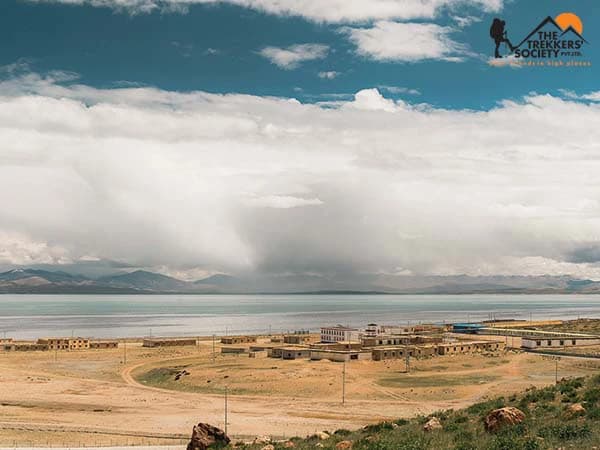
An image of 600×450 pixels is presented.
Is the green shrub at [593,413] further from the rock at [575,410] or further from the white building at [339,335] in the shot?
the white building at [339,335]

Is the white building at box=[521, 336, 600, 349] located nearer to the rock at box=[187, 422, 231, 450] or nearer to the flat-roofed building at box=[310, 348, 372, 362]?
the flat-roofed building at box=[310, 348, 372, 362]

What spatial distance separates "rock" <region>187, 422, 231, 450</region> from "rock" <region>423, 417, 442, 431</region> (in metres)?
11.3

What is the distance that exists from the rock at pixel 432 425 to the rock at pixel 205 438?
11341 millimetres

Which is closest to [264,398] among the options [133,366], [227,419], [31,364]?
[227,419]

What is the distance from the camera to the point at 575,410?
2994cm

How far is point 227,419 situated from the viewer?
60469mm

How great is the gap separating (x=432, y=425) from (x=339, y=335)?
3859 inches

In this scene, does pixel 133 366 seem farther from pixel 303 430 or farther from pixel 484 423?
pixel 484 423

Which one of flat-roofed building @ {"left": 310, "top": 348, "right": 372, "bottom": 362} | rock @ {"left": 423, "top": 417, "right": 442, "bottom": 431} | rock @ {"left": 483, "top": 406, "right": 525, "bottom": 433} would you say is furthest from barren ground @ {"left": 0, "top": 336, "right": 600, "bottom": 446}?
rock @ {"left": 483, "top": 406, "right": 525, "bottom": 433}

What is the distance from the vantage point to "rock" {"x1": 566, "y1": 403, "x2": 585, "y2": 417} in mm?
29703

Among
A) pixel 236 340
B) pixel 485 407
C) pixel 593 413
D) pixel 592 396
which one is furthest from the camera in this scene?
pixel 236 340

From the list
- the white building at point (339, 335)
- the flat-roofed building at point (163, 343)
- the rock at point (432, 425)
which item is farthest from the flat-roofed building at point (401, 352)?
the rock at point (432, 425)

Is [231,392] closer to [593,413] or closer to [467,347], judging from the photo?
[467,347]

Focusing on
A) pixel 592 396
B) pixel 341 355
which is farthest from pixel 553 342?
pixel 592 396
